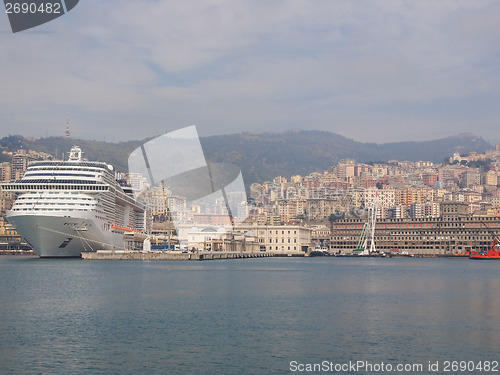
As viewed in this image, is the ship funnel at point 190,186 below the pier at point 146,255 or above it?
above

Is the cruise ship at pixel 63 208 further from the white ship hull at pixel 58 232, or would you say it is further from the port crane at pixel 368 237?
the port crane at pixel 368 237

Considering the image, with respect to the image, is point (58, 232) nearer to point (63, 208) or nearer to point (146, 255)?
point (63, 208)

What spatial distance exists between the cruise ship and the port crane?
61683 mm

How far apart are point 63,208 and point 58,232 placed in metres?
2.04

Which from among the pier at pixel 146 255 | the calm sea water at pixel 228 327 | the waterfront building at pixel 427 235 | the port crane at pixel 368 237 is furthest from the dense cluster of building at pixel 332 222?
the calm sea water at pixel 228 327

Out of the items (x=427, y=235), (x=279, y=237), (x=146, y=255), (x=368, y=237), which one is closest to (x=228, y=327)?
(x=146, y=255)

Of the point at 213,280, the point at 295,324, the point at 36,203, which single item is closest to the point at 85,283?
the point at 213,280

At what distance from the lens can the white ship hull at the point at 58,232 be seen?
166 feet

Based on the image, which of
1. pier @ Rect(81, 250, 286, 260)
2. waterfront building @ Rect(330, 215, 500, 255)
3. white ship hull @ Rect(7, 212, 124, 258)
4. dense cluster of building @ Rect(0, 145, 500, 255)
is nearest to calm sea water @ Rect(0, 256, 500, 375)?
white ship hull @ Rect(7, 212, 124, 258)

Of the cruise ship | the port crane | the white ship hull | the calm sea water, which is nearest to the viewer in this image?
the calm sea water

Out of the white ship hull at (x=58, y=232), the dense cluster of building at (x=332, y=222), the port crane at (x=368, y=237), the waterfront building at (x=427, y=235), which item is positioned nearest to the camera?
the white ship hull at (x=58, y=232)

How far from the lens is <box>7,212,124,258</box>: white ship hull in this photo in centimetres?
5050

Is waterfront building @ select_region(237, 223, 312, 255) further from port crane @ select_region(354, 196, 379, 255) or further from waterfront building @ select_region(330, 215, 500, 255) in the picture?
port crane @ select_region(354, 196, 379, 255)

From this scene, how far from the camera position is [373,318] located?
21422 mm
